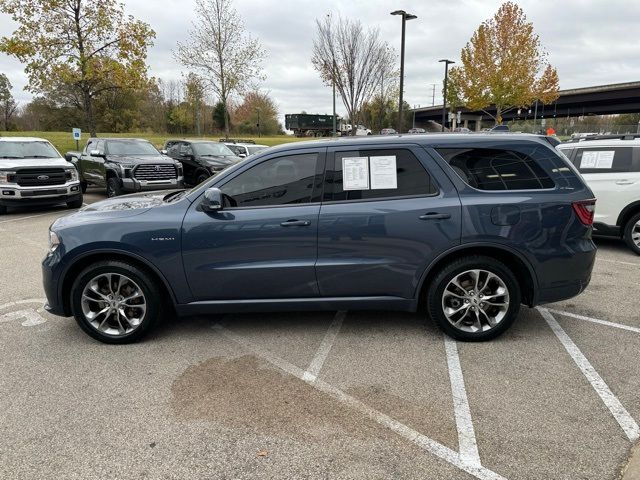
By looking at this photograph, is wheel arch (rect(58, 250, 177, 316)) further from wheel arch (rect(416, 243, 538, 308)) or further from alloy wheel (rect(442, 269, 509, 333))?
alloy wheel (rect(442, 269, 509, 333))

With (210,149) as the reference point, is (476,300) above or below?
below

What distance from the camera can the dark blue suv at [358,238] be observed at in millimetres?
3760

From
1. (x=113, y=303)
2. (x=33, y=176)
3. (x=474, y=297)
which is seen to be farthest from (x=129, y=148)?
(x=474, y=297)

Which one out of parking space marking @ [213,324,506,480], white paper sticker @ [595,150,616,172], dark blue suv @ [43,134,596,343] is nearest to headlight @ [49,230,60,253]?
dark blue suv @ [43,134,596,343]

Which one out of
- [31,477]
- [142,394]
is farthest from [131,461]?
[142,394]

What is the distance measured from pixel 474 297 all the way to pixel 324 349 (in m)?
1.34

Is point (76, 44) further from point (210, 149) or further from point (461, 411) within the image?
point (461, 411)

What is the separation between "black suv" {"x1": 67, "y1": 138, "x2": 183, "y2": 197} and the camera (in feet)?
40.3

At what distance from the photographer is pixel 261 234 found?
149 inches

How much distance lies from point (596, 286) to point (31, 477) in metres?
5.74

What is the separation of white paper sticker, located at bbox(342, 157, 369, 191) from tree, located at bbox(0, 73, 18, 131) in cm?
7748

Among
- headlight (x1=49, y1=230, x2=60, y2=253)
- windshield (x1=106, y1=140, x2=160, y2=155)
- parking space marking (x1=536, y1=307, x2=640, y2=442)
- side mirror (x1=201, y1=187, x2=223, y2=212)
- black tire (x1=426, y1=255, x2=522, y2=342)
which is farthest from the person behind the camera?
windshield (x1=106, y1=140, x2=160, y2=155)

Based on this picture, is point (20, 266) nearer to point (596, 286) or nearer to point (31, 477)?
point (31, 477)

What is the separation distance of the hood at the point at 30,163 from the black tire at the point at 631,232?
1196 centimetres
